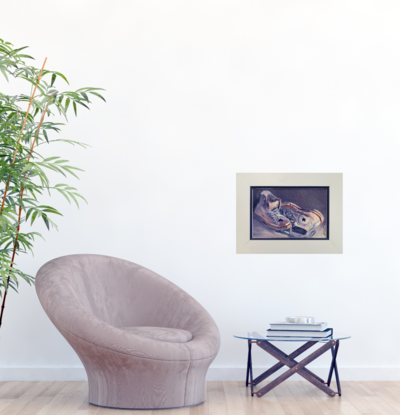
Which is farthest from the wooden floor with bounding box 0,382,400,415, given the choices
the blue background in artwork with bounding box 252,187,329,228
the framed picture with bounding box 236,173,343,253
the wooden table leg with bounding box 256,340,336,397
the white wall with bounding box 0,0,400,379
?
the blue background in artwork with bounding box 252,187,329,228

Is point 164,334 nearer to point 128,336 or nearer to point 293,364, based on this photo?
point 128,336

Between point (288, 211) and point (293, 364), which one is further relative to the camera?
point (288, 211)

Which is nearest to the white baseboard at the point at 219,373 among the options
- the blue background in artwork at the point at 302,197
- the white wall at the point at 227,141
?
the white wall at the point at 227,141

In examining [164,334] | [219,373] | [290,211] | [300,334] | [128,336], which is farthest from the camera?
[290,211]

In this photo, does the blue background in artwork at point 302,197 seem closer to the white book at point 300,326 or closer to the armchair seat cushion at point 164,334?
the white book at point 300,326

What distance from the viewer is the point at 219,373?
12.3 feet

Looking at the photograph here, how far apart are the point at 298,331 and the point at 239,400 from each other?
62cm

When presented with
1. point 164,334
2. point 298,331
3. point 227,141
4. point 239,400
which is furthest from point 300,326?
point 227,141

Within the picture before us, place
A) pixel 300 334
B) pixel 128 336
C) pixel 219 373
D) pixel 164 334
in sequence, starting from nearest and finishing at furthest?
pixel 128 336, pixel 164 334, pixel 300 334, pixel 219 373

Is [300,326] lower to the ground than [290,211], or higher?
lower

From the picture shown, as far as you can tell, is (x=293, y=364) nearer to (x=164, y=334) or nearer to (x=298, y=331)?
(x=298, y=331)

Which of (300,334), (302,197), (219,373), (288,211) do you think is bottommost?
(219,373)

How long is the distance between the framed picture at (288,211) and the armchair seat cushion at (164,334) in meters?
1.17

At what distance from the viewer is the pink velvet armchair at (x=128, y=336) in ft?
8.80
